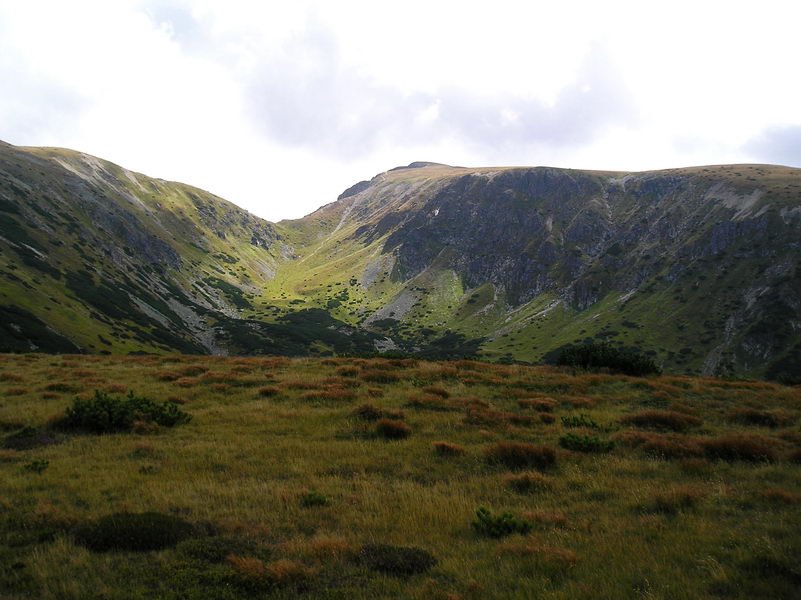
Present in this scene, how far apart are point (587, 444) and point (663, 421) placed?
4.83 metres

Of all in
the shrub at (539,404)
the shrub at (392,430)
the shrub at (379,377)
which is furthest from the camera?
the shrub at (379,377)

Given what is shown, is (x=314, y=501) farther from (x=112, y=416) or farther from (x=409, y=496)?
(x=112, y=416)

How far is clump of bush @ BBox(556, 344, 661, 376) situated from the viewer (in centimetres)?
2750

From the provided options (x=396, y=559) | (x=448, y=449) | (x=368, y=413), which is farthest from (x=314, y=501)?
(x=368, y=413)

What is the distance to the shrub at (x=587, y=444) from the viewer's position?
1375cm

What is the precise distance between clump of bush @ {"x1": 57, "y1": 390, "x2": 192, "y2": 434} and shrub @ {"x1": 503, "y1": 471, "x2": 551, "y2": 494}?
12.0m

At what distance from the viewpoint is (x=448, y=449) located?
13.5 metres

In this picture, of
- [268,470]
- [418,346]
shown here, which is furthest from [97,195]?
[268,470]

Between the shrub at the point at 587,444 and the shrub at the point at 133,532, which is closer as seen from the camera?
the shrub at the point at 133,532

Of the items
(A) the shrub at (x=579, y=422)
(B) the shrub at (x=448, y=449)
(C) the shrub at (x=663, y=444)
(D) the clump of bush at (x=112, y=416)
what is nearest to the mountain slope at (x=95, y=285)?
(D) the clump of bush at (x=112, y=416)

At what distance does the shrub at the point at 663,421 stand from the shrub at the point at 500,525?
990cm

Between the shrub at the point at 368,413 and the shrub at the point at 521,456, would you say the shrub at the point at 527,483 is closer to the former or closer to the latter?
the shrub at the point at 521,456

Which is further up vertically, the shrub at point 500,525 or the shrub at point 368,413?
the shrub at point 500,525

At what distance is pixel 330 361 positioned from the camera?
1170 inches
